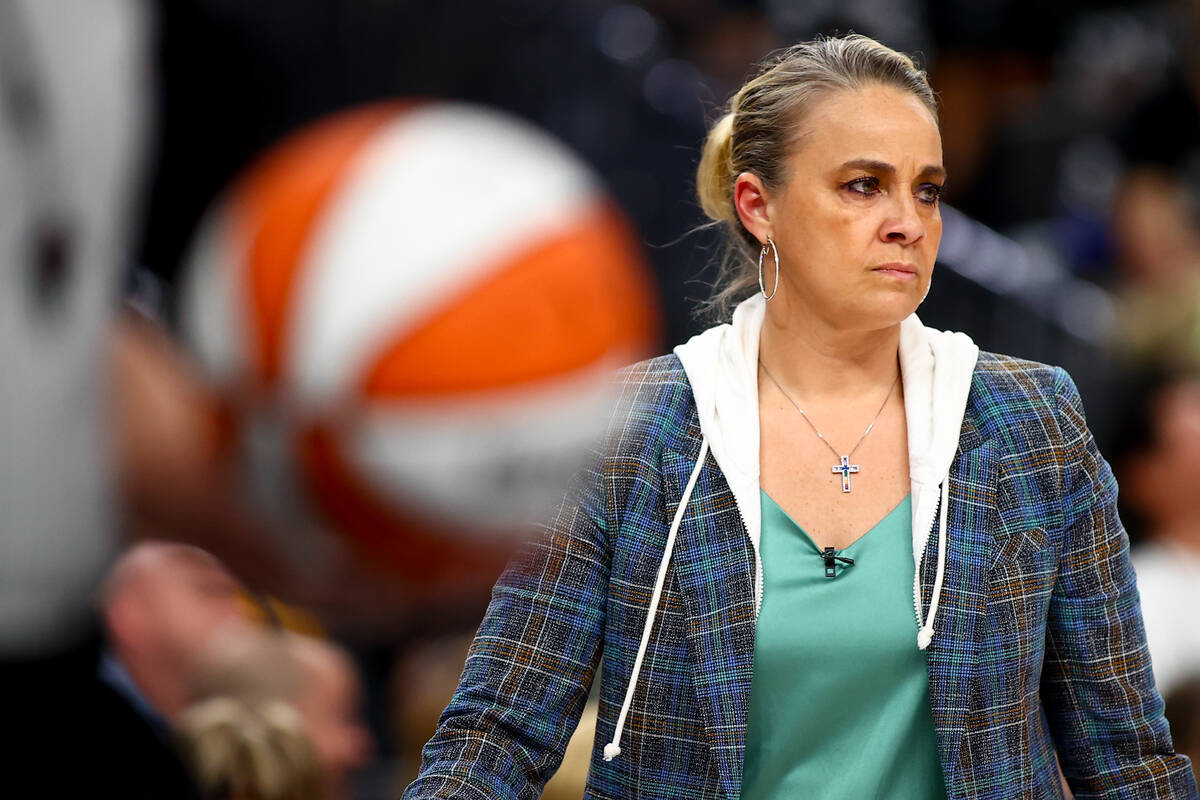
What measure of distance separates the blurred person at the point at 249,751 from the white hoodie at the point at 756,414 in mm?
707

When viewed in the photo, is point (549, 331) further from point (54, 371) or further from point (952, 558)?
point (952, 558)

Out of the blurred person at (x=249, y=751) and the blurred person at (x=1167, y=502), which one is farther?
the blurred person at (x=1167, y=502)

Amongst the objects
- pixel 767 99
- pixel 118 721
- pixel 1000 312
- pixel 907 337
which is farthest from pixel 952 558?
pixel 1000 312

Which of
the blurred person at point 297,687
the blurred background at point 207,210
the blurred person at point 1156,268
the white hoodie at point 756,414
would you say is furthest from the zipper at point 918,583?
the blurred person at point 1156,268

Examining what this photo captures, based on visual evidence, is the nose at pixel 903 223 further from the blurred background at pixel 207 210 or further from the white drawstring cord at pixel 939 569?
the blurred background at pixel 207 210

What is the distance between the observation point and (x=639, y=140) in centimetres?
32

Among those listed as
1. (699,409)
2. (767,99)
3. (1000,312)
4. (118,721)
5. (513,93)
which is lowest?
(118,721)

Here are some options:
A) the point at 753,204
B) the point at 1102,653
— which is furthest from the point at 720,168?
the point at 1102,653

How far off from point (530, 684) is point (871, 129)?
1.55ft

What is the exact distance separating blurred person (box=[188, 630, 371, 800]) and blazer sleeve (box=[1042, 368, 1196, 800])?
876mm

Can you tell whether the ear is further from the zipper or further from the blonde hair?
the zipper

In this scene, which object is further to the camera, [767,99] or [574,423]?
[767,99]

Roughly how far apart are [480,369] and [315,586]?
0.05 m

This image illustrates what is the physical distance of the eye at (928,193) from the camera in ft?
3.41
